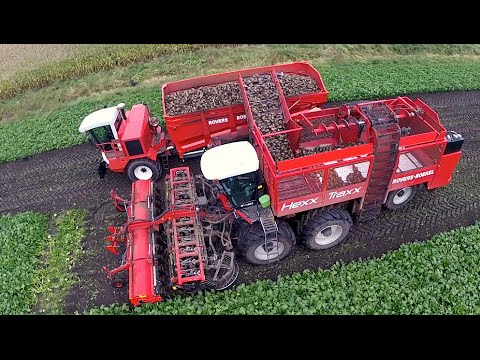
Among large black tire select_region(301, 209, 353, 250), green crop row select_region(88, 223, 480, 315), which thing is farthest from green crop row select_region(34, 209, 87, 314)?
large black tire select_region(301, 209, 353, 250)

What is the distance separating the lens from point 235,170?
6.91 meters

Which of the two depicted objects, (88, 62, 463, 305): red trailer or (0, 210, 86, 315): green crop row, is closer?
(88, 62, 463, 305): red trailer

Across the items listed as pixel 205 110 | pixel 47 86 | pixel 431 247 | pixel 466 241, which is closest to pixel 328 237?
pixel 431 247

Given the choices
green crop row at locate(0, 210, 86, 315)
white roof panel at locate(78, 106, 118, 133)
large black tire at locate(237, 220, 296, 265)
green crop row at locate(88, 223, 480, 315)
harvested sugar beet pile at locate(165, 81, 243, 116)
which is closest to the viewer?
green crop row at locate(88, 223, 480, 315)

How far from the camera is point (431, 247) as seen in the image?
8.06 m

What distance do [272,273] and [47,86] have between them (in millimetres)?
12370

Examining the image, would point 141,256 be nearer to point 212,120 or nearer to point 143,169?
point 143,169

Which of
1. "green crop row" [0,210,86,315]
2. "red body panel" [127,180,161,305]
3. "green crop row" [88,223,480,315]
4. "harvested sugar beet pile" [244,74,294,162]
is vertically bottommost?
"green crop row" [0,210,86,315]

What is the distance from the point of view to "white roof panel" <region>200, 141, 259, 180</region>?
6906 millimetres

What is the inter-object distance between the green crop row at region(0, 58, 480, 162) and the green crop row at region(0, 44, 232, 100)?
8.40 feet

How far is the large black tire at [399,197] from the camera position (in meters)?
8.48

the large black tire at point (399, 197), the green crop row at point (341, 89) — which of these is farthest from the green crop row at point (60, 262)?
the large black tire at point (399, 197)

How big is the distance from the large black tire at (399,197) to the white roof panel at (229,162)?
3.48 metres

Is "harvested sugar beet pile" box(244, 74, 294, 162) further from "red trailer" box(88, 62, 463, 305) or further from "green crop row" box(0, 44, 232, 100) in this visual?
"green crop row" box(0, 44, 232, 100)
